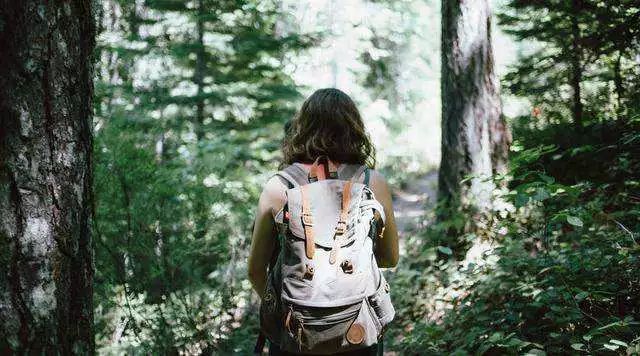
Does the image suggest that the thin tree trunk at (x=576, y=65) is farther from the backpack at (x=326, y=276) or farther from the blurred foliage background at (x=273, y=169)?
the backpack at (x=326, y=276)

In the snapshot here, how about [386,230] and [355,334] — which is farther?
[386,230]

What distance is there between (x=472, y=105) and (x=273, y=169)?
4.73m

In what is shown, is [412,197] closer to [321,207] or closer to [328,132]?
[328,132]

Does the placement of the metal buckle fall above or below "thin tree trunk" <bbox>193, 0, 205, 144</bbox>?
below

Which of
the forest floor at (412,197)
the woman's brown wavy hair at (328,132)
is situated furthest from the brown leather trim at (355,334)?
the forest floor at (412,197)

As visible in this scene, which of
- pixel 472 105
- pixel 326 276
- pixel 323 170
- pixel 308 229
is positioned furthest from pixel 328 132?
pixel 472 105

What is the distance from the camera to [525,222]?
5082 mm

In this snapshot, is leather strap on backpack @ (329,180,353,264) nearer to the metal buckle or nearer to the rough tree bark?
the metal buckle

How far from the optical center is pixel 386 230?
101 inches

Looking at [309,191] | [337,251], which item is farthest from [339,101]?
[337,251]

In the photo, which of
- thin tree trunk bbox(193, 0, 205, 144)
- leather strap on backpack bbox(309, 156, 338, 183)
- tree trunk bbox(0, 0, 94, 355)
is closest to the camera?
tree trunk bbox(0, 0, 94, 355)

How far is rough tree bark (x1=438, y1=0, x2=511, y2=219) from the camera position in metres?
5.67

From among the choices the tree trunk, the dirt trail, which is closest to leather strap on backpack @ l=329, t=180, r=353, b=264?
the tree trunk

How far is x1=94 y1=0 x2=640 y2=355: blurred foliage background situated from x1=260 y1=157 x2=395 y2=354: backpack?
3.79ft
